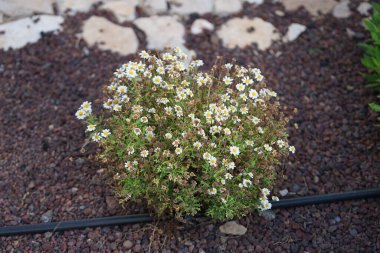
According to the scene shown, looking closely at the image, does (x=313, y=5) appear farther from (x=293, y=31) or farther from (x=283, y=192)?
(x=283, y=192)

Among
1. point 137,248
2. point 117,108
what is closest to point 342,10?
point 117,108

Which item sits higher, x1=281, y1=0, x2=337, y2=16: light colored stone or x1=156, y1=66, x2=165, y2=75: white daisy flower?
x1=156, y1=66, x2=165, y2=75: white daisy flower

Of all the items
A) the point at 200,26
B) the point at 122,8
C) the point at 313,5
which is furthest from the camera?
the point at 313,5

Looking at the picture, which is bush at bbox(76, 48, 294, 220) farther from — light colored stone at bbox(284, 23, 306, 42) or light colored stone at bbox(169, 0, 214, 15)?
light colored stone at bbox(169, 0, 214, 15)

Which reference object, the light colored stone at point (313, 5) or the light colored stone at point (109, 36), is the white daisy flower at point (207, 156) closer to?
the light colored stone at point (109, 36)

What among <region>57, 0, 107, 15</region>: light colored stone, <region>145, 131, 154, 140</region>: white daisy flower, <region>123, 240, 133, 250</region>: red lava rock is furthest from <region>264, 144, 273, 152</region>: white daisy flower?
<region>57, 0, 107, 15</region>: light colored stone

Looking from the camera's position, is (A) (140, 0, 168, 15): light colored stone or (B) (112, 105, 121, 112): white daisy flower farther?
(A) (140, 0, 168, 15): light colored stone

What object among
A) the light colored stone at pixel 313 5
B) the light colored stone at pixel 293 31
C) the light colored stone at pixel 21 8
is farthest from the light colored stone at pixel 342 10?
the light colored stone at pixel 21 8
